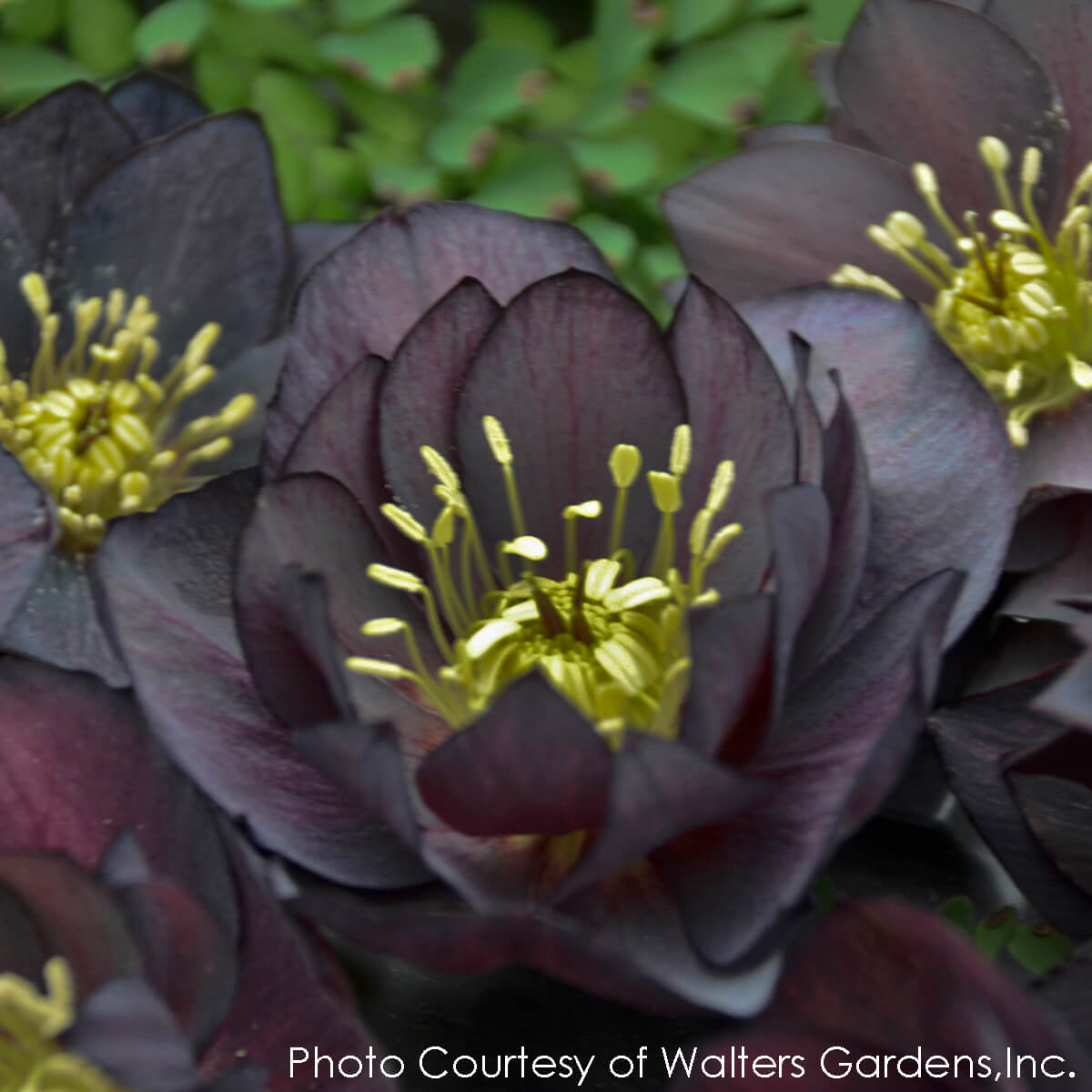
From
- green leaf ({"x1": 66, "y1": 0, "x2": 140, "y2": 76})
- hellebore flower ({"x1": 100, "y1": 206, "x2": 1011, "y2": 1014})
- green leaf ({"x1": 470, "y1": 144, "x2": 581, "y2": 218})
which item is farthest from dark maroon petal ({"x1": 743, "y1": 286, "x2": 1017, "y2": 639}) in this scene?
green leaf ({"x1": 66, "y1": 0, "x2": 140, "y2": 76})

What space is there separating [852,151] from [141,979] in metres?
0.33

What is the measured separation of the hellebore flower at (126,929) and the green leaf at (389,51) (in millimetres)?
304

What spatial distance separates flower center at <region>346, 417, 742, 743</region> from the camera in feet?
1.20

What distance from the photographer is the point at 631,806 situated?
28 cm

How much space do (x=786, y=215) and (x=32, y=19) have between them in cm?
31

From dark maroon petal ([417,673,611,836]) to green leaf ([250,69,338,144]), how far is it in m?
0.35

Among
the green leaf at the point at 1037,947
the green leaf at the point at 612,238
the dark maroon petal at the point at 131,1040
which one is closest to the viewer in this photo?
the dark maroon petal at the point at 131,1040

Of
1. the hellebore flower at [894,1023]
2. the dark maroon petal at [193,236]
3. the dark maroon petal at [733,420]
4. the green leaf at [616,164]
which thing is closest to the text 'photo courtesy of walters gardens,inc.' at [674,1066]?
the hellebore flower at [894,1023]

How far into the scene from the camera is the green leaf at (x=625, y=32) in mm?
575

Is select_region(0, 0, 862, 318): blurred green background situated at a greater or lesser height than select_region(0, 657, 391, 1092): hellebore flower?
greater

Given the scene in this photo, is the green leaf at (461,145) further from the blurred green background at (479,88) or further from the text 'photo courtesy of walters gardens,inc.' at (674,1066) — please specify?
the text 'photo courtesy of walters gardens,inc.' at (674,1066)

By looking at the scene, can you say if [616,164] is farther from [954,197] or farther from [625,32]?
[954,197]

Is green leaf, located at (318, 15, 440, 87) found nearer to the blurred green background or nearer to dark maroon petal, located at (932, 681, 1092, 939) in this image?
the blurred green background

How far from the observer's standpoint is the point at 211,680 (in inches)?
13.6
